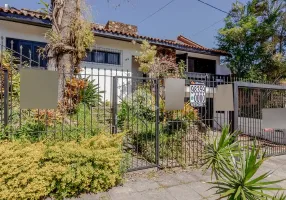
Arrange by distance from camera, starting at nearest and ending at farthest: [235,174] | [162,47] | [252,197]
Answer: [252,197] < [235,174] < [162,47]

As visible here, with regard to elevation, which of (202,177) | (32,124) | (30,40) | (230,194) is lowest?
(202,177)

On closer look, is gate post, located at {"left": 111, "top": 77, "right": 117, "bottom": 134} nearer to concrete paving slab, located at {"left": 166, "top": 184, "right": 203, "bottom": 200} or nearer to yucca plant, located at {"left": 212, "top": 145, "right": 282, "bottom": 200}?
concrete paving slab, located at {"left": 166, "top": 184, "right": 203, "bottom": 200}

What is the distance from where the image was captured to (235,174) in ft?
8.08

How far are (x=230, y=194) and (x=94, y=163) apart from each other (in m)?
2.27

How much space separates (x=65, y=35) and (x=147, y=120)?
350 cm

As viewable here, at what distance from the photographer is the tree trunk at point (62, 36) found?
18.8ft

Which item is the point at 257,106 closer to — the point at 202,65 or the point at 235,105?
the point at 235,105

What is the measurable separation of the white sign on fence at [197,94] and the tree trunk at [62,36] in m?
3.64

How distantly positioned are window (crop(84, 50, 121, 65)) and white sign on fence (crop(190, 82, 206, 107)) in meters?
6.14

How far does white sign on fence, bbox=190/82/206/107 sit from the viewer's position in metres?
A: 5.13

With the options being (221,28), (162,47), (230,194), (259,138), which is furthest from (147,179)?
(221,28)

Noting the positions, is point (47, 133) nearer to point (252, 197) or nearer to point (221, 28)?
point (252, 197)

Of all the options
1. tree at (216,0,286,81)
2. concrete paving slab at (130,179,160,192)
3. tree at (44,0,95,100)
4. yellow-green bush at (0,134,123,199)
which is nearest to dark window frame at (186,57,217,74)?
tree at (216,0,286,81)

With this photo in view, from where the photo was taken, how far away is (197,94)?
5172 mm
